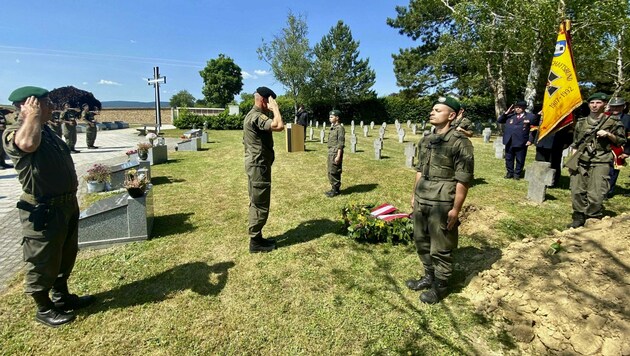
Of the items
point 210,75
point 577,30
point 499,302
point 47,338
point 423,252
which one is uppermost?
point 210,75

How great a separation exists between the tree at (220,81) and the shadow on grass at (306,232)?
219 feet

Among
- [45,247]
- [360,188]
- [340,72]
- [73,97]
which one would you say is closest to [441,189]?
[45,247]

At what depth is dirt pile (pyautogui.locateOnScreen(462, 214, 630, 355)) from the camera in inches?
111

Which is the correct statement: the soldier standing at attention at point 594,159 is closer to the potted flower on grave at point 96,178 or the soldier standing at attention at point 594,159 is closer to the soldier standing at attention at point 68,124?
the potted flower on grave at point 96,178

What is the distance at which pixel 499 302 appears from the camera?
345 centimetres

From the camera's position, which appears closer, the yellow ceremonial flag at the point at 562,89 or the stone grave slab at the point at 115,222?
the stone grave slab at the point at 115,222

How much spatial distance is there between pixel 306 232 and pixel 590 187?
466 cm

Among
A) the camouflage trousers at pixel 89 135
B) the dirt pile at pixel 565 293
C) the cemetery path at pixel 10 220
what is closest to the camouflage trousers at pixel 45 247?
the cemetery path at pixel 10 220

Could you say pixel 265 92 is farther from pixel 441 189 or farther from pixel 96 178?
pixel 96 178

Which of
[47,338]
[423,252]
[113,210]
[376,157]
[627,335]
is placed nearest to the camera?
[627,335]

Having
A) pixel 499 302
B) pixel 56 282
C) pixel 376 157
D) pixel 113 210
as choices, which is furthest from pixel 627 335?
pixel 376 157

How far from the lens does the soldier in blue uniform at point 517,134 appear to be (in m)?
8.62

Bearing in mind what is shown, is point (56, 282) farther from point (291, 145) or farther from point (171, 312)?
point (291, 145)

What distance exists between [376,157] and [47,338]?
36.1 ft
